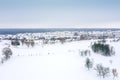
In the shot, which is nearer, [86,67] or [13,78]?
[13,78]

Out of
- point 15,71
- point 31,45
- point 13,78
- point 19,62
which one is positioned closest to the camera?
point 13,78

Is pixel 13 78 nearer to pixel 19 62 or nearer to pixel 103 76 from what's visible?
pixel 19 62

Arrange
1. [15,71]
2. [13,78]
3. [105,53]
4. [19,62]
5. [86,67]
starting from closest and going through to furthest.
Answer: [13,78] < [15,71] < [86,67] < [19,62] < [105,53]

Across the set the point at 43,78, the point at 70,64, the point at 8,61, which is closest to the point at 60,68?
the point at 70,64

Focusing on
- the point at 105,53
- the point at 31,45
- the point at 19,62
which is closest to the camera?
the point at 19,62

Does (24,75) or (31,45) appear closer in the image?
(24,75)

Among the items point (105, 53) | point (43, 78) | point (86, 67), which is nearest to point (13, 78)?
point (43, 78)

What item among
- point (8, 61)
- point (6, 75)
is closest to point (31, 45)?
point (8, 61)

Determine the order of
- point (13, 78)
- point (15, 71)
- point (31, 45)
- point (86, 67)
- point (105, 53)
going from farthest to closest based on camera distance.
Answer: point (31, 45) < point (105, 53) < point (86, 67) < point (15, 71) < point (13, 78)

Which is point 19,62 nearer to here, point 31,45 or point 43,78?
point 43,78
